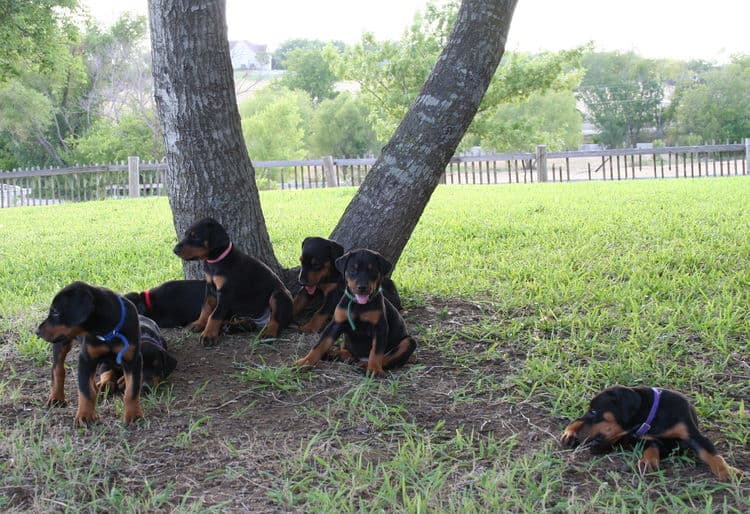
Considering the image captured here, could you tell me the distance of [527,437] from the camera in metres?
3.82

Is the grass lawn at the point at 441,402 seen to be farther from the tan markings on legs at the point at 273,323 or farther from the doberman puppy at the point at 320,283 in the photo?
the doberman puppy at the point at 320,283

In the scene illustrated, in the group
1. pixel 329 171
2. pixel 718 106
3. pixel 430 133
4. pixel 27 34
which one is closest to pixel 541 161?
pixel 329 171

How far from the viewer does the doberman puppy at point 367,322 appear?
179 inches

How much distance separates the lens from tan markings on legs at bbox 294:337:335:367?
15.4ft

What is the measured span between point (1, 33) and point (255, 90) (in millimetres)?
44549

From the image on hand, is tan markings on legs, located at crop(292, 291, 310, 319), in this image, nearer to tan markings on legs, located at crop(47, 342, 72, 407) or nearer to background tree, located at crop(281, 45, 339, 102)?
tan markings on legs, located at crop(47, 342, 72, 407)

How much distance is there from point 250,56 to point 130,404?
108354 mm

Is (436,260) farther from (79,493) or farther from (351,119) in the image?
(351,119)

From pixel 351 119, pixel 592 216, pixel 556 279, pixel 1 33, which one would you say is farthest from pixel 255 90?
pixel 556 279

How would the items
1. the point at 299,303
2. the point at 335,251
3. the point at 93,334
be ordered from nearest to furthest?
1. the point at 93,334
2. the point at 335,251
3. the point at 299,303

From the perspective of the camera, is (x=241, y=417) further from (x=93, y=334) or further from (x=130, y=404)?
(x=93, y=334)

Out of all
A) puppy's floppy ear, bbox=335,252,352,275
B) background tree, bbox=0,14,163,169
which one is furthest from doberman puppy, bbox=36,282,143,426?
background tree, bbox=0,14,163,169

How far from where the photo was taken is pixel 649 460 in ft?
11.3

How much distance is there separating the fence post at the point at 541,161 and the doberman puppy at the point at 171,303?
2085cm
